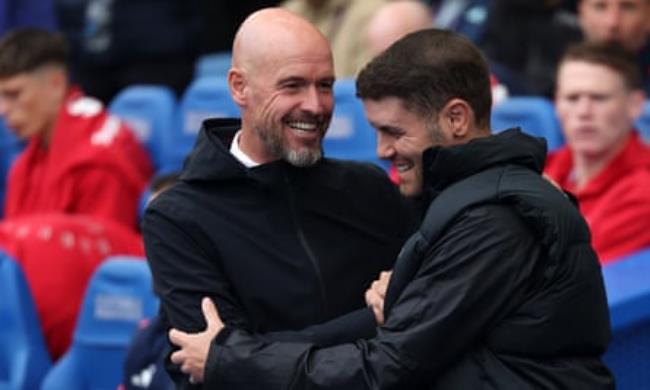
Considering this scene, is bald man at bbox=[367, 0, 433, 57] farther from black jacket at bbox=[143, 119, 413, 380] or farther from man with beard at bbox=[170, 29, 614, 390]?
man with beard at bbox=[170, 29, 614, 390]

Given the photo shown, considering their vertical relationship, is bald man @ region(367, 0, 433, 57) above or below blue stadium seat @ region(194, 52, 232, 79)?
above

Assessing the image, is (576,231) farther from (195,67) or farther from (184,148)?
(195,67)

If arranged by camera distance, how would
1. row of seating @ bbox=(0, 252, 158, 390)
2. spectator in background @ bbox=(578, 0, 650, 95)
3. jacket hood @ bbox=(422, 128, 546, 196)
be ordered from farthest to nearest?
1. spectator in background @ bbox=(578, 0, 650, 95)
2. row of seating @ bbox=(0, 252, 158, 390)
3. jacket hood @ bbox=(422, 128, 546, 196)

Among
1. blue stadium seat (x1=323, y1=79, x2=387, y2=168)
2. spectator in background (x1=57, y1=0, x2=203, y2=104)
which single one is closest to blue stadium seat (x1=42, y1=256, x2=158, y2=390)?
blue stadium seat (x1=323, y1=79, x2=387, y2=168)

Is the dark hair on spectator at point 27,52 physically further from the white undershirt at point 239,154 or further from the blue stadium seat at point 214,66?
the white undershirt at point 239,154

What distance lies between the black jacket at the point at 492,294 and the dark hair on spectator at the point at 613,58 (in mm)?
2579

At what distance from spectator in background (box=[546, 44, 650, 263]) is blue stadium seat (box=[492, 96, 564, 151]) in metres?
0.39

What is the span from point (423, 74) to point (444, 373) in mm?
691

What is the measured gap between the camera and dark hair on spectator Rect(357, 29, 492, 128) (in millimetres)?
3557

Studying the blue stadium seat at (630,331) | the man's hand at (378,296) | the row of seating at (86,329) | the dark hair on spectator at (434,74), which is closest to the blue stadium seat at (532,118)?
the row of seating at (86,329)

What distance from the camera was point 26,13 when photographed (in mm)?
9422

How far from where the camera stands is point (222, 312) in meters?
3.76

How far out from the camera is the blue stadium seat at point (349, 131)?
22.9 feet

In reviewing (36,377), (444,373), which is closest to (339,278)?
(444,373)
